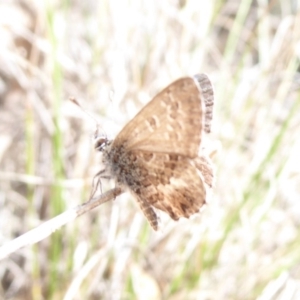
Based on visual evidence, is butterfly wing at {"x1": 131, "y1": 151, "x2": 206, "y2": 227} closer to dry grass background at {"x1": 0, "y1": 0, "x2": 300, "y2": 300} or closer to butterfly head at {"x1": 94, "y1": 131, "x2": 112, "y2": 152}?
butterfly head at {"x1": 94, "y1": 131, "x2": 112, "y2": 152}

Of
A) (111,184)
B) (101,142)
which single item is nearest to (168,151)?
(101,142)

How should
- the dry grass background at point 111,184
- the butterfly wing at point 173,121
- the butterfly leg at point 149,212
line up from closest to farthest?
the butterfly wing at point 173,121 < the butterfly leg at point 149,212 < the dry grass background at point 111,184

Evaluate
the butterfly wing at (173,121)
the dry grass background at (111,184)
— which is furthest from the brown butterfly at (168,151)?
the dry grass background at (111,184)

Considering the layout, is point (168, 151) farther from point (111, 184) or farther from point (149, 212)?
point (111, 184)

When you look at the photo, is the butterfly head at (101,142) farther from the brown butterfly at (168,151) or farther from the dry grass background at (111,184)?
the dry grass background at (111,184)

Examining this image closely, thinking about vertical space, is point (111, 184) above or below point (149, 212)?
below

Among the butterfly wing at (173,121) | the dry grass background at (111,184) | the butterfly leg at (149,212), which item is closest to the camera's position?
the butterfly wing at (173,121)

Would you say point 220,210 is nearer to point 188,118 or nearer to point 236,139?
point 236,139
